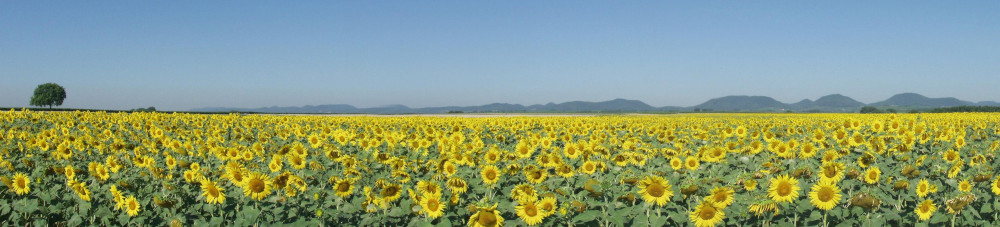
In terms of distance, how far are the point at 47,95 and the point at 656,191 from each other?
149052 millimetres

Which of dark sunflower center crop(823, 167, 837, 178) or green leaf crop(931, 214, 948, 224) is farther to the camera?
dark sunflower center crop(823, 167, 837, 178)

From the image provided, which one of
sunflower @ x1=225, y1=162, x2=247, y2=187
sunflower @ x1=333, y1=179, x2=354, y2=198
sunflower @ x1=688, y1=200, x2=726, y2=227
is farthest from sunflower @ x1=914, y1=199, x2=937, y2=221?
sunflower @ x1=225, y1=162, x2=247, y2=187

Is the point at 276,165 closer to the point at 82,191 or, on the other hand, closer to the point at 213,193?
the point at 213,193

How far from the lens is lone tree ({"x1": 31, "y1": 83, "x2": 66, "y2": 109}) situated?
11862 centimetres

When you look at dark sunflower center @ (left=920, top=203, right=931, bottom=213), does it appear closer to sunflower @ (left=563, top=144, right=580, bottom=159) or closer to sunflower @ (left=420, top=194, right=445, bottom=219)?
sunflower @ (left=420, top=194, right=445, bottom=219)

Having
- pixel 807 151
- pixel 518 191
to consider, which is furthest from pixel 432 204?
pixel 807 151

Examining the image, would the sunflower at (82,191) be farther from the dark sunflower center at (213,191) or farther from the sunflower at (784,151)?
the sunflower at (784,151)

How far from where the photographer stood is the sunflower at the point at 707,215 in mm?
4316

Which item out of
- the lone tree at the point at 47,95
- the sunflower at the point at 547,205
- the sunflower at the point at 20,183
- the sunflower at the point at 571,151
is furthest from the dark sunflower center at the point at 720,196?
the lone tree at the point at 47,95

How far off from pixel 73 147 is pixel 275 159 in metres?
5.88

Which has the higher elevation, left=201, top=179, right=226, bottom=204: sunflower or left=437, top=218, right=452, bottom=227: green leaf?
left=201, top=179, right=226, bottom=204: sunflower

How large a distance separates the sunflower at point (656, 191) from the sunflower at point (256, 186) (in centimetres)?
341

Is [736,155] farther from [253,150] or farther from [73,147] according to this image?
[73,147]

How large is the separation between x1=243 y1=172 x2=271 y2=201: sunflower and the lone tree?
477 feet
